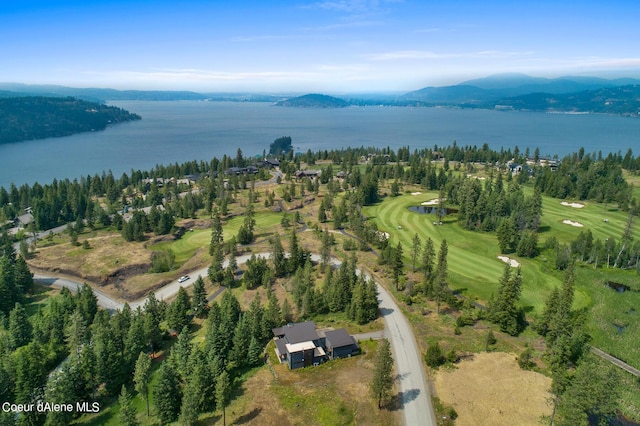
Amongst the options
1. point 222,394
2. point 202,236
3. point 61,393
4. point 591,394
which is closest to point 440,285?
point 591,394

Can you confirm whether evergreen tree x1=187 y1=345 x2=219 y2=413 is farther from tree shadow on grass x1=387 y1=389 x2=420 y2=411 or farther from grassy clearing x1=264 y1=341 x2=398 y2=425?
tree shadow on grass x1=387 y1=389 x2=420 y2=411

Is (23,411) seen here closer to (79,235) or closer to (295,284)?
(295,284)

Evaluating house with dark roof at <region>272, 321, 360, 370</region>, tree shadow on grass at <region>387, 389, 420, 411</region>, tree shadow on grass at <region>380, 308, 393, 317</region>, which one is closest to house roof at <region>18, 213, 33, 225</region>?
house with dark roof at <region>272, 321, 360, 370</region>

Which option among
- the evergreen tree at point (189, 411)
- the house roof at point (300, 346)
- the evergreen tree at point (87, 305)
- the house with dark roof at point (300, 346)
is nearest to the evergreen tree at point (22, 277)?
the evergreen tree at point (87, 305)

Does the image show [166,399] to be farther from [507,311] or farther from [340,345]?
[507,311]

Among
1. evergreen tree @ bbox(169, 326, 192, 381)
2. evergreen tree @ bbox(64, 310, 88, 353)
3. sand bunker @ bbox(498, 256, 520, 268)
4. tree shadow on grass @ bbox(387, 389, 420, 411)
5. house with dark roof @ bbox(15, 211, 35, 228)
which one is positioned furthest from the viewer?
house with dark roof @ bbox(15, 211, 35, 228)

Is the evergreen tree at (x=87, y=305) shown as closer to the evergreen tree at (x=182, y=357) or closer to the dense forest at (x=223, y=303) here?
the dense forest at (x=223, y=303)

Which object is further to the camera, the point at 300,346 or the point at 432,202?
the point at 432,202

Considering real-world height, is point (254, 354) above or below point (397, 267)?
below
